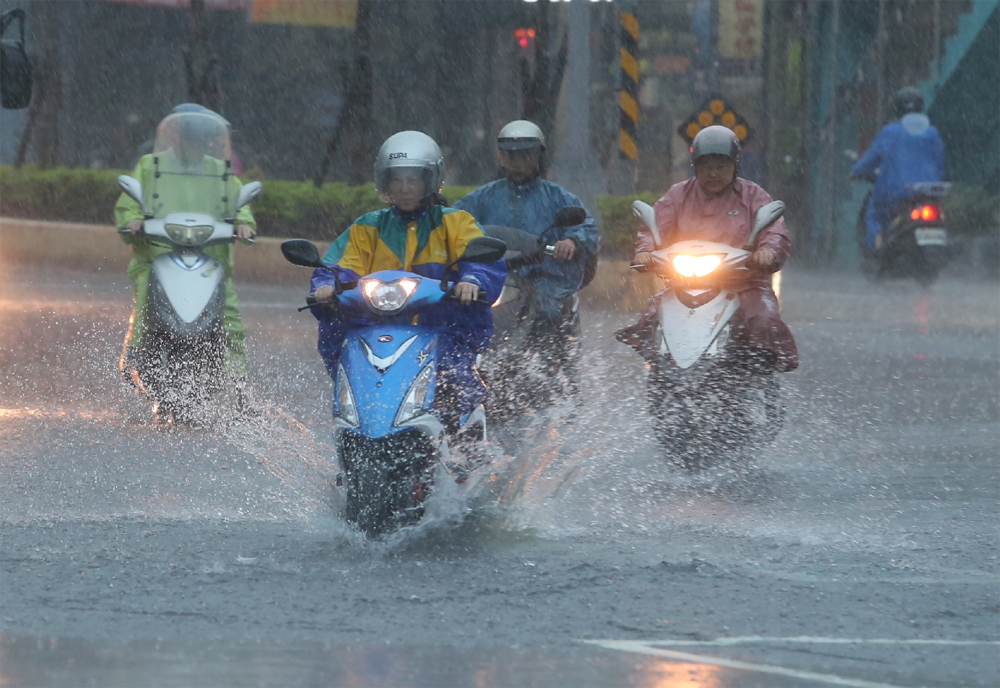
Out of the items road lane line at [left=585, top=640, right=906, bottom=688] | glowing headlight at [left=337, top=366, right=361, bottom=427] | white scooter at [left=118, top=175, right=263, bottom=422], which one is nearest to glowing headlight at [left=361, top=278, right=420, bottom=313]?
glowing headlight at [left=337, top=366, right=361, bottom=427]

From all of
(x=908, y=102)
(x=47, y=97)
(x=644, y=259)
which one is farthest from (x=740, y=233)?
(x=47, y=97)

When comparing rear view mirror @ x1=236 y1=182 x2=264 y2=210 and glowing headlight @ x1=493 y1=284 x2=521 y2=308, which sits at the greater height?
rear view mirror @ x1=236 y1=182 x2=264 y2=210

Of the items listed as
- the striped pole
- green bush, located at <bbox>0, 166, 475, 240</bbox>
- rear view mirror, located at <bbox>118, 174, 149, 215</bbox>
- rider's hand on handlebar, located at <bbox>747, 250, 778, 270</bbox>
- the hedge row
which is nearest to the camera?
rider's hand on handlebar, located at <bbox>747, 250, 778, 270</bbox>

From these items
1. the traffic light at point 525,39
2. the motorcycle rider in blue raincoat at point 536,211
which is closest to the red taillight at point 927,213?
the traffic light at point 525,39

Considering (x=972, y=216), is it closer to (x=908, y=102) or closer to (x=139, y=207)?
(x=908, y=102)

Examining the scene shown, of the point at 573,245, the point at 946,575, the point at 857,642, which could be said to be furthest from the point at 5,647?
the point at 573,245

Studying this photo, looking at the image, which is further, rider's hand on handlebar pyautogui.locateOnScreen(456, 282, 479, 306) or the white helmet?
the white helmet

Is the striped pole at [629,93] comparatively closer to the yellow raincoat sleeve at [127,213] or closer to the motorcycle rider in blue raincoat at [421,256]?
the yellow raincoat sleeve at [127,213]

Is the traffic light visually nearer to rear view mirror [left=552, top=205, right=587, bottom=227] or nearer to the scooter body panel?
the scooter body panel

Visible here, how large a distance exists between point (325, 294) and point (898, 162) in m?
13.2

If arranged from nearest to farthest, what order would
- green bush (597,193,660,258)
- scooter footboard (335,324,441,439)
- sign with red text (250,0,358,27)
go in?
scooter footboard (335,324,441,439) < green bush (597,193,660,258) < sign with red text (250,0,358,27)

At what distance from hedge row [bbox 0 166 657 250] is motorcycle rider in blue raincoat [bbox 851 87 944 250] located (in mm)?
2341

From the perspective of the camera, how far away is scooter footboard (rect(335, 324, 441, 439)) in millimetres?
5742

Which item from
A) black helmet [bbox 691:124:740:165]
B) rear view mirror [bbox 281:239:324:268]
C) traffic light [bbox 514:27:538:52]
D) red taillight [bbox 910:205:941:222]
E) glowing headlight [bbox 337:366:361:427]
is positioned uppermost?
traffic light [bbox 514:27:538:52]
